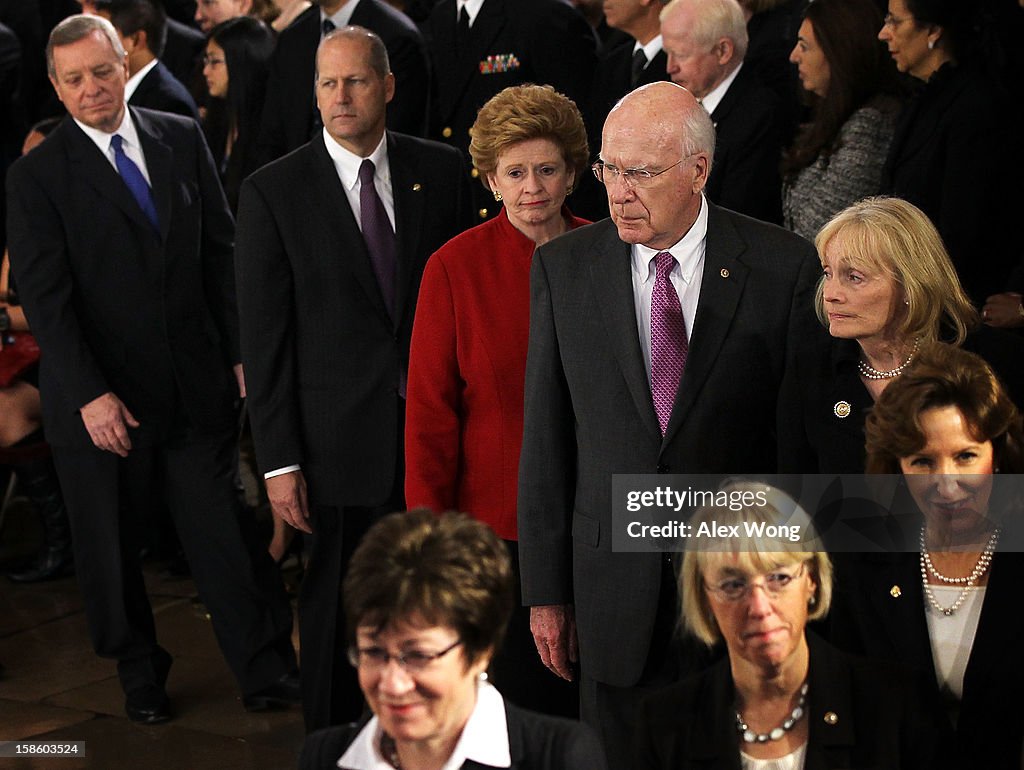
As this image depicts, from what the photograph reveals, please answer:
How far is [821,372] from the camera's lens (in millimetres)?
2545

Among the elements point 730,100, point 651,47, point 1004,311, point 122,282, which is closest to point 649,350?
point 1004,311

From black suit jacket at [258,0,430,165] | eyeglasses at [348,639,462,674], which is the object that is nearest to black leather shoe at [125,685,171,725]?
black suit jacket at [258,0,430,165]

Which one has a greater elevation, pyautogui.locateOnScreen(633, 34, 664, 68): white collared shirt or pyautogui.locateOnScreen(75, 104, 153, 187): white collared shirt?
pyautogui.locateOnScreen(633, 34, 664, 68): white collared shirt

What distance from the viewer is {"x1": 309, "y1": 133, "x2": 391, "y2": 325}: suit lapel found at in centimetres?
353

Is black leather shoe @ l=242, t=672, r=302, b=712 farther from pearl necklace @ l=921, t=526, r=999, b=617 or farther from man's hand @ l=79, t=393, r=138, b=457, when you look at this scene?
pearl necklace @ l=921, t=526, r=999, b=617

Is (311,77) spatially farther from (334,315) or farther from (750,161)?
(334,315)

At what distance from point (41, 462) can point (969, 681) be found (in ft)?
13.3

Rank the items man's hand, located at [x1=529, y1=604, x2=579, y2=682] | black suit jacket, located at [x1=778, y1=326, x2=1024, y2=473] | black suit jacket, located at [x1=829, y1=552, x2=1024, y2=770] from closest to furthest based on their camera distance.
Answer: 1. black suit jacket, located at [x1=829, y1=552, x2=1024, y2=770]
2. black suit jacket, located at [x1=778, y1=326, x2=1024, y2=473]
3. man's hand, located at [x1=529, y1=604, x2=579, y2=682]

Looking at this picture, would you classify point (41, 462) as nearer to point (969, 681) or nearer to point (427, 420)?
point (427, 420)

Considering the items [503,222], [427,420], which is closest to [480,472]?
[427,420]

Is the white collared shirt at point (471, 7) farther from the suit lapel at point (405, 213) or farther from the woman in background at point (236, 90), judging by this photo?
the suit lapel at point (405, 213)

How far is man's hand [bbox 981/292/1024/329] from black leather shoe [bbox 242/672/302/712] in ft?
6.53

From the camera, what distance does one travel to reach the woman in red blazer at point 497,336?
306 centimetres

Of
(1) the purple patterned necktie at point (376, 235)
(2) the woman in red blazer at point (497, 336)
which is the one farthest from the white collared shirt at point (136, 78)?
(2) the woman in red blazer at point (497, 336)
